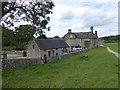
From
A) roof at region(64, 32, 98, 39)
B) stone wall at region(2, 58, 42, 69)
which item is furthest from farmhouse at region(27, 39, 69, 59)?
roof at region(64, 32, 98, 39)

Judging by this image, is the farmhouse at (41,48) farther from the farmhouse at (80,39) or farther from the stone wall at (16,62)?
the farmhouse at (80,39)

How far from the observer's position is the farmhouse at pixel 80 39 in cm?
10450

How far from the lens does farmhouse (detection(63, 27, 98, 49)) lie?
4114 inches

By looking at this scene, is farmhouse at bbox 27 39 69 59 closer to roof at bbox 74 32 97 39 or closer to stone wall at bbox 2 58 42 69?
stone wall at bbox 2 58 42 69

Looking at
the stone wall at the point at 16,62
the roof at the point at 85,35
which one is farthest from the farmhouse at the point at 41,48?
the roof at the point at 85,35

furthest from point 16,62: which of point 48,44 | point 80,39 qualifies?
point 80,39

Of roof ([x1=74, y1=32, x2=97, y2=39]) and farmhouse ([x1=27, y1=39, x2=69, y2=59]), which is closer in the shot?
farmhouse ([x1=27, y1=39, x2=69, y2=59])

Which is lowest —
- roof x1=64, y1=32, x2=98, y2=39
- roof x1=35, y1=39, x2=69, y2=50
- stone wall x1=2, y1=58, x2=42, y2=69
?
stone wall x1=2, y1=58, x2=42, y2=69

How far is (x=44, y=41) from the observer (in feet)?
196

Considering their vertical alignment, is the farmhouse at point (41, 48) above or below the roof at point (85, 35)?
below

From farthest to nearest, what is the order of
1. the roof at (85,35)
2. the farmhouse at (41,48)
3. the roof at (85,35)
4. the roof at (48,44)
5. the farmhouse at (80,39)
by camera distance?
1. the roof at (85,35)
2. the roof at (85,35)
3. the farmhouse at (80,39)
4. the roof at (48,44)
5. the farmhouse at (41,48)

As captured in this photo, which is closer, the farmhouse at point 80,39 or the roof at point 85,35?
the farmhouse at point 80,39

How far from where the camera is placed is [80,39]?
4171 inches

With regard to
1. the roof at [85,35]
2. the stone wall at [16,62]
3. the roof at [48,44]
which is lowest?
the stone wall at [16,62]
